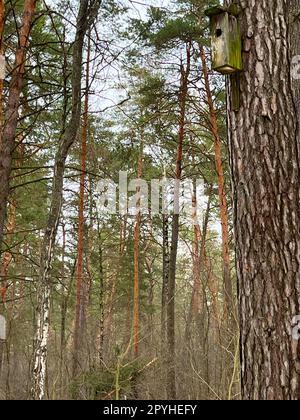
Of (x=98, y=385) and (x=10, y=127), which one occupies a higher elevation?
(x=10, y=127)

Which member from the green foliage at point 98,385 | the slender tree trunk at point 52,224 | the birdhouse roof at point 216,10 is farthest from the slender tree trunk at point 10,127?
the birdhouse roof at point 216,10

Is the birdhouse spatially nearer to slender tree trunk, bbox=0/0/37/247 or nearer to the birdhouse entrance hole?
the birdhouse entrance hole

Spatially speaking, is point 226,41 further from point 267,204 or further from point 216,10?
point 267,204

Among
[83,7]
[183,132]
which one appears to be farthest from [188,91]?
[83,7]

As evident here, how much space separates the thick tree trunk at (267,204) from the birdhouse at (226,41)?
6 cm

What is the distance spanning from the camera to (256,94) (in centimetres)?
279

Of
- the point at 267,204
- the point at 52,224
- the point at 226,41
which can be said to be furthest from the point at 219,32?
the point at 52,224

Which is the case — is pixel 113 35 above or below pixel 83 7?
above

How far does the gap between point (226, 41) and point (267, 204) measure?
961 mm

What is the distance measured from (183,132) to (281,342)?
9353 mm

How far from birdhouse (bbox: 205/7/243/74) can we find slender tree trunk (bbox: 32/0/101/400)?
3085 mm

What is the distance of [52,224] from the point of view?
5875mm

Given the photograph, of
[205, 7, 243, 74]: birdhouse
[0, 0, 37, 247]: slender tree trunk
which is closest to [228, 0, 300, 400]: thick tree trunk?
[205, 7, 243, 74]: birdhouse

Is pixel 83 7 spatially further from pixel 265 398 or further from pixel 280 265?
pixel 265 398
